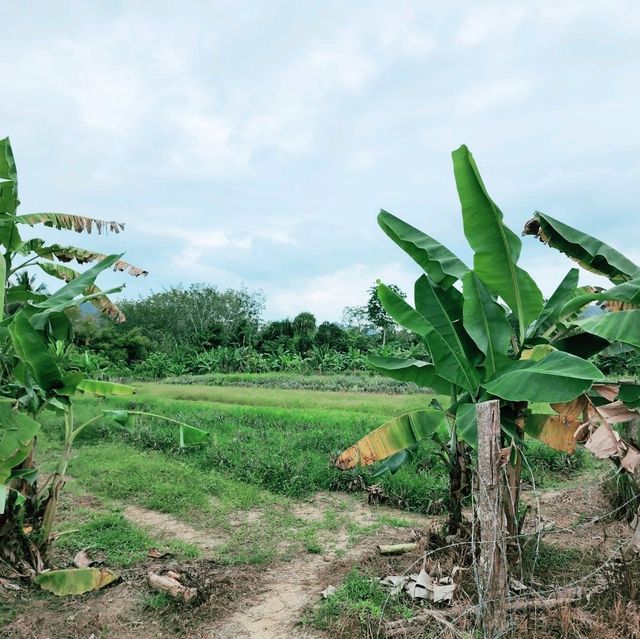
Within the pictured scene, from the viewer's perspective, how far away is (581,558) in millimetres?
4312

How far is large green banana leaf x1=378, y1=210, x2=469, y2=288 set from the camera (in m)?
4.21

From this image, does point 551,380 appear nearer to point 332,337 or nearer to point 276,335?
point 332,337

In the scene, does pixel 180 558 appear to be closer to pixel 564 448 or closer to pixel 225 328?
pixel 564 448

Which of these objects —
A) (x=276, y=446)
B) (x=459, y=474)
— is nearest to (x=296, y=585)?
(x=459, y=474)

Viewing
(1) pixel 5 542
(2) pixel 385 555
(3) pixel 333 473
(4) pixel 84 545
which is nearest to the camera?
(1) pixel 5 542

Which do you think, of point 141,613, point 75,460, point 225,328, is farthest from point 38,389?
point 225,328

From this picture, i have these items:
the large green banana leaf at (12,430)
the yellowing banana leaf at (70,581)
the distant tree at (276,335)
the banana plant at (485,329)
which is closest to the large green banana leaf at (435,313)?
the banana plant at (485,329)

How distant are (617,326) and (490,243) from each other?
3.29 feet

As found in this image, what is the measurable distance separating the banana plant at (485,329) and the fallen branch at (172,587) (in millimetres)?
1392

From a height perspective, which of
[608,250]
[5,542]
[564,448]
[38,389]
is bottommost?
[5,542]

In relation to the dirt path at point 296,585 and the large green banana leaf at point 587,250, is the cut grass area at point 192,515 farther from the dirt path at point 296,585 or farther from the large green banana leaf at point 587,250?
the large green banana leaf at point 587,250

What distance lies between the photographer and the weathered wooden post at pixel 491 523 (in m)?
2.98

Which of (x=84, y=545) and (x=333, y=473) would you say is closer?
(x=84, y=545)

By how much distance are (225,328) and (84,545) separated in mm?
28749
